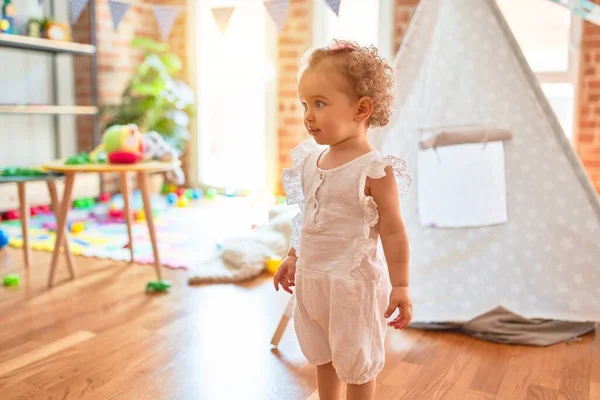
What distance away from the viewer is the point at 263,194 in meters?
5.09

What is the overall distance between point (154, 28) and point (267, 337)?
170 inches

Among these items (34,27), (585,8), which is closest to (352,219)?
(585,8)

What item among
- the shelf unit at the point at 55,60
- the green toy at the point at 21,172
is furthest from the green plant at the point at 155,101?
the green toy at the point at 21,172

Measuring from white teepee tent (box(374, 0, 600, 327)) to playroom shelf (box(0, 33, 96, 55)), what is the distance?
304cm

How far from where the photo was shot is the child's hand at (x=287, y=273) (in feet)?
4.33

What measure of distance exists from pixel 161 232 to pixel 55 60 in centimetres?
207

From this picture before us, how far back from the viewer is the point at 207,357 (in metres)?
1.85

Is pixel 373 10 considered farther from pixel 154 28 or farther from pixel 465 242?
pixel 465 242

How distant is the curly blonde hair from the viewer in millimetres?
1125

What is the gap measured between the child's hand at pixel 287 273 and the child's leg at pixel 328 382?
0.59ft

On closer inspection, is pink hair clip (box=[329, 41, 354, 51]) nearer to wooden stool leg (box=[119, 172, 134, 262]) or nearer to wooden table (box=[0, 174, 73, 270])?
wooden stool leg (box=[119, 172, 134, 262])

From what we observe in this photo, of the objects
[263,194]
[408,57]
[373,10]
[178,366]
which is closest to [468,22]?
[408,57]

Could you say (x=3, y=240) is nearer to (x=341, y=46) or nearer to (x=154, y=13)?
(x=154, y=13)

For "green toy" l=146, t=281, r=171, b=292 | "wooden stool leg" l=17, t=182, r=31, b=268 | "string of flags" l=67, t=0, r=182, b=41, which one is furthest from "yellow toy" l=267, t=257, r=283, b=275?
"string of flags" l=67, t=0, r=182, b=41
